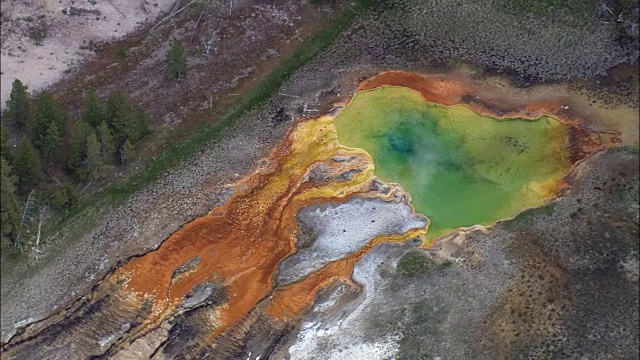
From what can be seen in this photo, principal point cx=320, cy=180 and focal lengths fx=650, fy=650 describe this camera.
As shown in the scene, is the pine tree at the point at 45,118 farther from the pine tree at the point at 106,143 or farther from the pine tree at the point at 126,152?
the pine tree at the point at 126,152

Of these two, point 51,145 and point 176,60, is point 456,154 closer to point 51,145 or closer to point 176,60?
point 176,60

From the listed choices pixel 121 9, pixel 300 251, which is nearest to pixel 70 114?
pixel 121 9

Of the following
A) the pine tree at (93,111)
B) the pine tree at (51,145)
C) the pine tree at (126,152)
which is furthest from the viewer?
the pine tree at (126,152)

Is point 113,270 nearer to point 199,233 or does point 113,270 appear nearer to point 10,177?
point 199,233

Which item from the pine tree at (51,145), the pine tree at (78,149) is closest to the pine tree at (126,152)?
the pine tree at (78,149)

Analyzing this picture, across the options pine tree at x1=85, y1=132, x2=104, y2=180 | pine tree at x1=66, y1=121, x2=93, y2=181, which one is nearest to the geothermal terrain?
pine tree at x1=66, y1=121, x2=93, y2=181

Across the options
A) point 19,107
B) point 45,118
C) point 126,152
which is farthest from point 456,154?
point 19,107
